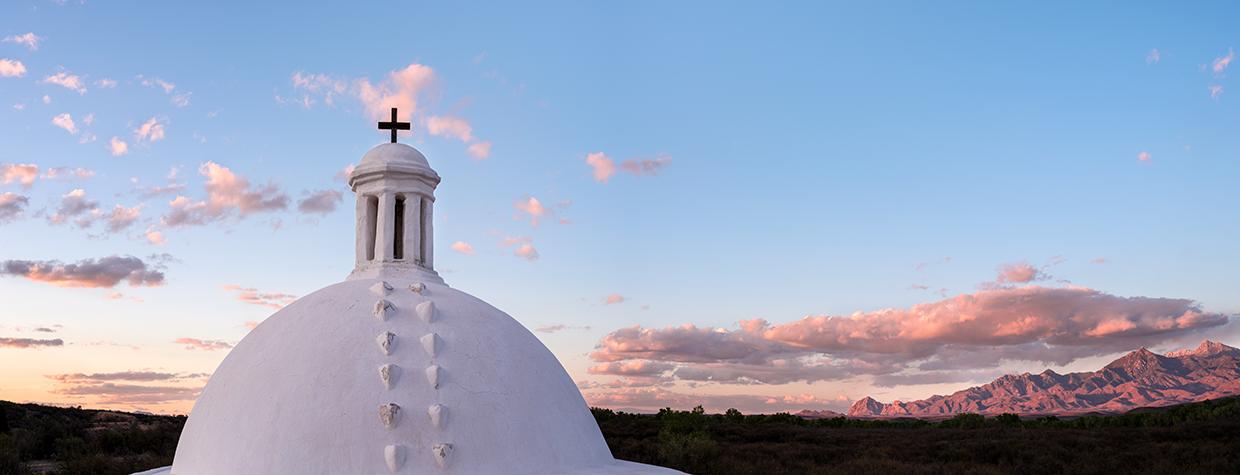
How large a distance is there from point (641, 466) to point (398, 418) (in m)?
3.61

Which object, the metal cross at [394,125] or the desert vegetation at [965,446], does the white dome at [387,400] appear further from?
the desert vegetation at [965,446]

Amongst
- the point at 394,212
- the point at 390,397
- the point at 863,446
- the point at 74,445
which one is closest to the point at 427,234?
the point at 394,212

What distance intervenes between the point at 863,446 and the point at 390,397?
101 ft

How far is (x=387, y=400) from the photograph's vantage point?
29.2 ft

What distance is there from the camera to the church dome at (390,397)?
866 centimetres

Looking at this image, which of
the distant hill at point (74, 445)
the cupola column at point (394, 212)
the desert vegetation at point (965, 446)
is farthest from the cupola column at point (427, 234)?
the desert vegetation at point (965, 446)

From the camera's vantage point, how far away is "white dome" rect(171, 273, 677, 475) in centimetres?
866

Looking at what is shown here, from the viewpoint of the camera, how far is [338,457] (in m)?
8.53

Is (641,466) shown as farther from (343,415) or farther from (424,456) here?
(343,415)

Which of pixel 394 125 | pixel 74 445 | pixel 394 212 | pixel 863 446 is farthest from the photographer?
pixel 863 446

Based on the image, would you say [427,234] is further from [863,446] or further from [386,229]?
[863,446]

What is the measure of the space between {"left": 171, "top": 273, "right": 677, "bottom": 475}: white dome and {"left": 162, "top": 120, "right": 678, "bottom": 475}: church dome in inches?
0.6

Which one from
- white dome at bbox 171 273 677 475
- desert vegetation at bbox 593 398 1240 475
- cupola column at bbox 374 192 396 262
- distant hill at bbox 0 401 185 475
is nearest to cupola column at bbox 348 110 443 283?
cupola column at bbox 374 192 396 262

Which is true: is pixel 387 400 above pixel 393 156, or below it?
below
